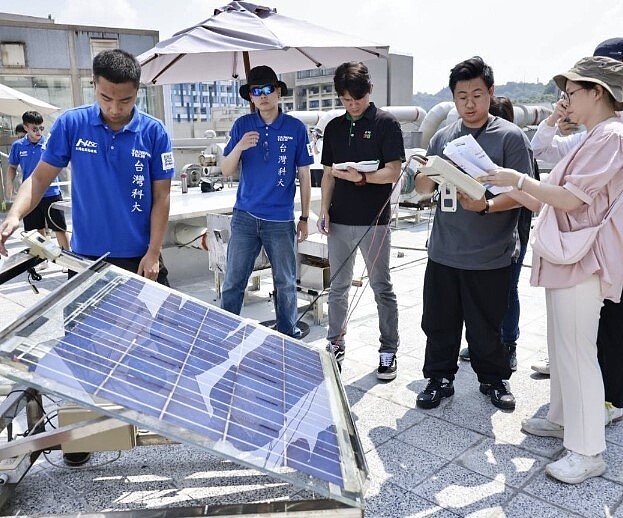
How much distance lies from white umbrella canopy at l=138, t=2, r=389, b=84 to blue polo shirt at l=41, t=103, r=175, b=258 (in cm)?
120

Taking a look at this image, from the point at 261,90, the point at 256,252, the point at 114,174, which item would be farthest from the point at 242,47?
the point at 114,174

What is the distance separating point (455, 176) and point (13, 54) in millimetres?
20307

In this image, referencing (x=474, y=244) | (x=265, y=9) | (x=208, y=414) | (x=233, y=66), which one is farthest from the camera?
(x=233, y=66)

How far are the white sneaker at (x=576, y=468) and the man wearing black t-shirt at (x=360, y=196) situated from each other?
4.22 ft

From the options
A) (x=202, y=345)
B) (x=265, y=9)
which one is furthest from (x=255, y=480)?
(x=265, y=9)

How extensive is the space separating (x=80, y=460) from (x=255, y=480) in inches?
34.9

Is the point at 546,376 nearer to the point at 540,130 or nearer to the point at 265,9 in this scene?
the point at 540,130

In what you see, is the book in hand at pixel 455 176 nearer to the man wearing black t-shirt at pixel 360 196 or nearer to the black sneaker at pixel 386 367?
the man wearing black t-shirt at pixel 360 196

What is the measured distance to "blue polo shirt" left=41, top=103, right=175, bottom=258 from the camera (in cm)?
264

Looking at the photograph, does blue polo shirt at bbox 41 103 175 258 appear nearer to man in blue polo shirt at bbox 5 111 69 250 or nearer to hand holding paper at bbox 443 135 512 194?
hand holding paper at bbox 443 135 512 194

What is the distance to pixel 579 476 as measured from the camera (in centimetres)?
244

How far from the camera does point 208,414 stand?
61.4 inches

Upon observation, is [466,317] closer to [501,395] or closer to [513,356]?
[501,395]

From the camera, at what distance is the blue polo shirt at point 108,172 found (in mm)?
2645
